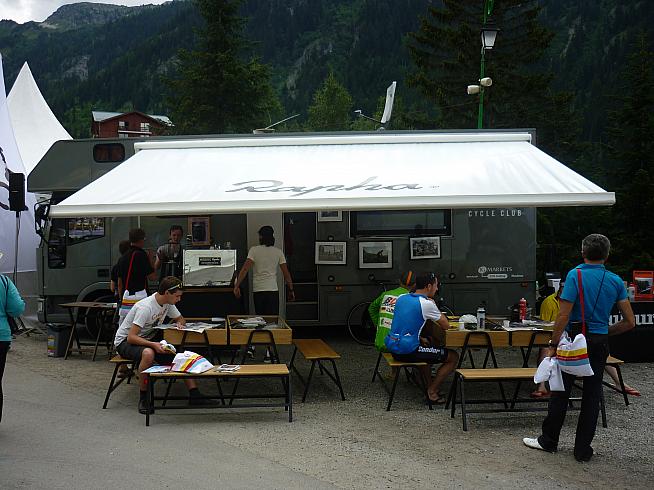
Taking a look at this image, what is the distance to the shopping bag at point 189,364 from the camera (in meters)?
6.53

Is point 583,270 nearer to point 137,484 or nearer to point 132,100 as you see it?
point 137,484

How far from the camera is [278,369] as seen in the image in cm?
661

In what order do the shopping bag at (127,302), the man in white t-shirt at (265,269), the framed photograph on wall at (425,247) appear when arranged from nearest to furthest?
the shopping bag at (127,302) → the man in white t-shirt at (265,269) → the framed photograph on wall at (425,247)

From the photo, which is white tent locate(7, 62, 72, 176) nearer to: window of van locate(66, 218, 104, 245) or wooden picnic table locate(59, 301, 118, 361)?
window of van locate(66, 218, 104, 245)

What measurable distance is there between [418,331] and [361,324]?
146 inches

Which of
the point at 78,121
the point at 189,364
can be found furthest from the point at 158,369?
the point at 78,121

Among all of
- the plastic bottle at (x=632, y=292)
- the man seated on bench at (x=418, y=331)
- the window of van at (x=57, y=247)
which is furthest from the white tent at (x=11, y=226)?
the plastic bottle at (x=632, y=292)

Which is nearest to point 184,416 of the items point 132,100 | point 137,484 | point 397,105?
point 137,484

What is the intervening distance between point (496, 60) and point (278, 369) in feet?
76.9

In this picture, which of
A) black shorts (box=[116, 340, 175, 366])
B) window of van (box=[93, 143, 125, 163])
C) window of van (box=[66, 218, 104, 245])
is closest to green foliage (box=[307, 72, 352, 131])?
window of van (box=[93, 143, 125, 163])

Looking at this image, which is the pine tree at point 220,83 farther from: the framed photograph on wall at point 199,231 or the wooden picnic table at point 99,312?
the wooden picnic table at point 99,312

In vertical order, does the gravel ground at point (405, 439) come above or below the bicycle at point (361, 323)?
below

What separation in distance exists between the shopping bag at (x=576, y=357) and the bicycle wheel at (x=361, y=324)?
17.3 ft

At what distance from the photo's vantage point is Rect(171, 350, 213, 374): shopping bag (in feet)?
21.4
